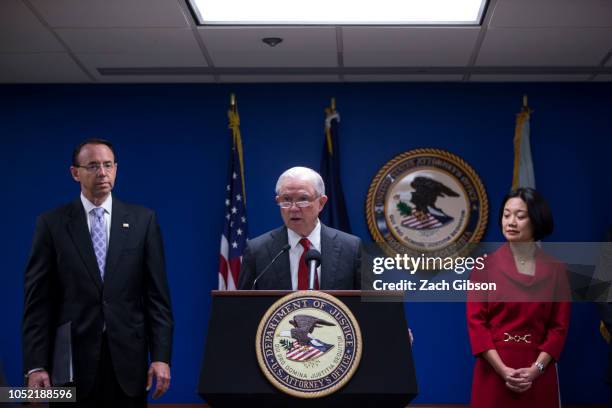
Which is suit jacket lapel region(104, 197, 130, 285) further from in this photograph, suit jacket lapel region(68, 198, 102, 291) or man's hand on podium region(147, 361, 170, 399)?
man's hand on podium region(147, 361, 170, 399)

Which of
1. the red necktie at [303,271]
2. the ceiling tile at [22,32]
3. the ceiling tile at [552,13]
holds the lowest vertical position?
the red necktie at [303,271]

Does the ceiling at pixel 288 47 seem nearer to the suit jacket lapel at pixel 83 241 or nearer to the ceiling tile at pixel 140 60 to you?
the ceiling tile at pixel 140 60

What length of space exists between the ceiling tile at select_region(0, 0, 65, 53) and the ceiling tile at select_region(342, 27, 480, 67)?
6.35ft

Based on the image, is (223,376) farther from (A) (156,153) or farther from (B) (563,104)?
(B) (563,104)

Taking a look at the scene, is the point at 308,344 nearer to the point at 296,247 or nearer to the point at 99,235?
the point at 296,247

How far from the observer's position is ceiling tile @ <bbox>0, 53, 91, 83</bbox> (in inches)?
212

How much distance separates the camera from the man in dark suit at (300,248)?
2787 mm

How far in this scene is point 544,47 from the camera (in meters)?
5.12

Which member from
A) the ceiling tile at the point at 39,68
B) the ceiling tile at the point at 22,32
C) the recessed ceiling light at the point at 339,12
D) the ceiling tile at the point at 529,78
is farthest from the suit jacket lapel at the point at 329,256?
the ceiling tile at the point at 529,78

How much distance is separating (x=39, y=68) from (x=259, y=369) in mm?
4344

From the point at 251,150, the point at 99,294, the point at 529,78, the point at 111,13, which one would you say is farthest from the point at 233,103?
the point at 99,294

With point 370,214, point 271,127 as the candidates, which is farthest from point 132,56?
point 370,214

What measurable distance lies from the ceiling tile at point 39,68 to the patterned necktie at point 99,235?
2.66 metres

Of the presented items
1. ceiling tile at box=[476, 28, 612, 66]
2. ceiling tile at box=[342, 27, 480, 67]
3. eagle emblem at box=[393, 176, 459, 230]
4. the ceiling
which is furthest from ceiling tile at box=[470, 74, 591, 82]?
eagle emblem at box=[393, 176, 459, 230]
